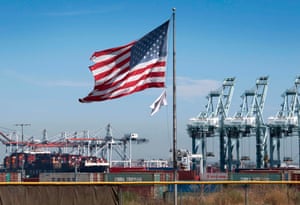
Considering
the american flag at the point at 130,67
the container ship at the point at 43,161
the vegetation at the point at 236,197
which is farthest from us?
the container ship at the point at 43,161

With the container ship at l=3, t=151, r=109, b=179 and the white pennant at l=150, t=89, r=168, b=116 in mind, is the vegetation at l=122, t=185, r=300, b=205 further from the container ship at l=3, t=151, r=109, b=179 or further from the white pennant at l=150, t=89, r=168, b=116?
the container ship at l=3, t=151, r=109, b=179

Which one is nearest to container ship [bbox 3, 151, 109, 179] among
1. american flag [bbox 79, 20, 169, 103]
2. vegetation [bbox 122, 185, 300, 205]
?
vegetation [bbox 122, 185, 300, 205]

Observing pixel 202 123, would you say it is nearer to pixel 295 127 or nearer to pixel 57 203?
pixel 295 127

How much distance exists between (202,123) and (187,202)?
87.4 meters

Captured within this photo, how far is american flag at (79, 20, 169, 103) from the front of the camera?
709 inches

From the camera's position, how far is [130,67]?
59.6 feet

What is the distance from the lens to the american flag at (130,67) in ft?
59.1

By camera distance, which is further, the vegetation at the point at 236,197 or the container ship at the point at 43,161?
the container ship at the point at 43,161

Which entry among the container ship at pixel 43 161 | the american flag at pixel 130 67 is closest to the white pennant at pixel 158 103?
the american flag at pixel 130 67

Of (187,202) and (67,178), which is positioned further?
(67,178)

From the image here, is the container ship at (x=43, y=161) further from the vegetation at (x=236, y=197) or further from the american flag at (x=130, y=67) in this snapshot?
the american flag at (x=130, y=67)

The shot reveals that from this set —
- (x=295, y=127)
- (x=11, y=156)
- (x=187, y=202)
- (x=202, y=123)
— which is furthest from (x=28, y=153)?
(x=187, y=202)

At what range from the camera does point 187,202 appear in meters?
20.5

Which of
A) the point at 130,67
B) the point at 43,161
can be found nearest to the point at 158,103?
the point at 130,67
